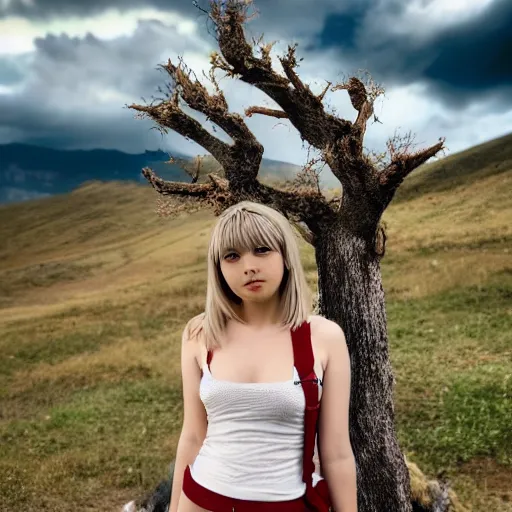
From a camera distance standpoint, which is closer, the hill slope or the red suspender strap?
the red suspender strap

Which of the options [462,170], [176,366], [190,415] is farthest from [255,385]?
[462,170]

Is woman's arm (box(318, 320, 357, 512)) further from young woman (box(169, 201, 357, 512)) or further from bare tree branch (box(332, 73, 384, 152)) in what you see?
bare tree branch (box(332, 73, 384, 152))

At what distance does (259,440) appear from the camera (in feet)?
11.1

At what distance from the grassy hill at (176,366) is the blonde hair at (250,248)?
8.55 metres

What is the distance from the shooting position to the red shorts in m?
3.34

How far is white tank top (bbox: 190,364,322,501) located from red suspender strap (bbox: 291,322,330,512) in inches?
1.2

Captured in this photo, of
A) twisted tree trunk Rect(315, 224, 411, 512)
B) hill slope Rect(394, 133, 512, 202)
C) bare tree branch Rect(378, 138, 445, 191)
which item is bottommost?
twisted tree trunk Rect(315, 224, 411, 512)

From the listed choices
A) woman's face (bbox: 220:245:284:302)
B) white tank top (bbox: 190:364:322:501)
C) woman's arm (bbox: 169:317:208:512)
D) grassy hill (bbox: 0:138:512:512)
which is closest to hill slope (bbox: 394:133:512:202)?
grassy hill (bbox: 0:138:512:512)

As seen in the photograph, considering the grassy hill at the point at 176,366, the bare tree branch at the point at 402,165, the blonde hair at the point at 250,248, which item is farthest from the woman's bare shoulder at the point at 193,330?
the grassy hill at the point at 176,366

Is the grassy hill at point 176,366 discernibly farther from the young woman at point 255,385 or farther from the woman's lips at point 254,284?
the woman's lips at point 254,284

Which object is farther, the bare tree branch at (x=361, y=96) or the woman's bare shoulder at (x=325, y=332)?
the bare tree branch at (x=361, y=96)

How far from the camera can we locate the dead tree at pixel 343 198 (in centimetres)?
778

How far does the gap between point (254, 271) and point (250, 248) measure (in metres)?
A: 0.14

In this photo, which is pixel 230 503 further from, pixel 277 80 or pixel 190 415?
pixel 277 80
